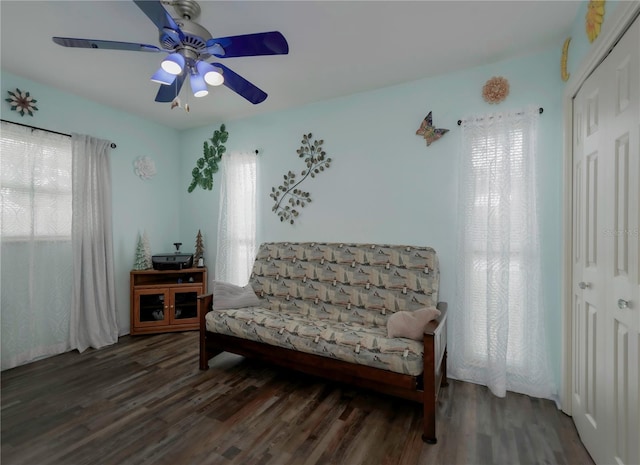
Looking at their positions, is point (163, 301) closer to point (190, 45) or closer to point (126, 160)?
point (126, 160)

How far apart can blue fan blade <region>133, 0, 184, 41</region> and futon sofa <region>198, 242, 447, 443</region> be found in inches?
76.8

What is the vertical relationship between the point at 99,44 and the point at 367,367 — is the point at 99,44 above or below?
above

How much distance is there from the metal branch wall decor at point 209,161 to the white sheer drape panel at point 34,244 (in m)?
1.29

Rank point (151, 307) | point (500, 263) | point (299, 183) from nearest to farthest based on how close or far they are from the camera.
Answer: point (500, 263) → point (299, 183) → point (151, 307)

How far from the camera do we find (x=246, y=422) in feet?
6.31

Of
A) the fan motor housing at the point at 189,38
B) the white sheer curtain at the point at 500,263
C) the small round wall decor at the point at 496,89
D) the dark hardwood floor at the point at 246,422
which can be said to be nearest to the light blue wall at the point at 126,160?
the dark hardwood floor at the point at 246,422

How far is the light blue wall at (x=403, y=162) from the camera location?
222 cm

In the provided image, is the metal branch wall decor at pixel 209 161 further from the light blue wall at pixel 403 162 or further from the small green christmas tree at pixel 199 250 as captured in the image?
the small green christmas tree at pixel 199 250

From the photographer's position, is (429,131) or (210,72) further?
(429,131)

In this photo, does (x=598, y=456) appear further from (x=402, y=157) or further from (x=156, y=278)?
(x=156, y=278)

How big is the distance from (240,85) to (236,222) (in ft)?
6.19

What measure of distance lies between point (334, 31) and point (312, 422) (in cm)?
253

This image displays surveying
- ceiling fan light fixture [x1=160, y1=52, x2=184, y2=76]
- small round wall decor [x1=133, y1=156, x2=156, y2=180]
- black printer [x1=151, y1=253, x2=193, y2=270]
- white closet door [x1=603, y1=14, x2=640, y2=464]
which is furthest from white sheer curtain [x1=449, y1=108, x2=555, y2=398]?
small round wall decor [x1=133, y1=156, x2=156, y2=180]

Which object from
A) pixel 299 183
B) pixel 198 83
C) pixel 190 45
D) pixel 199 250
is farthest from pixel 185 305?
pixel 190 45
